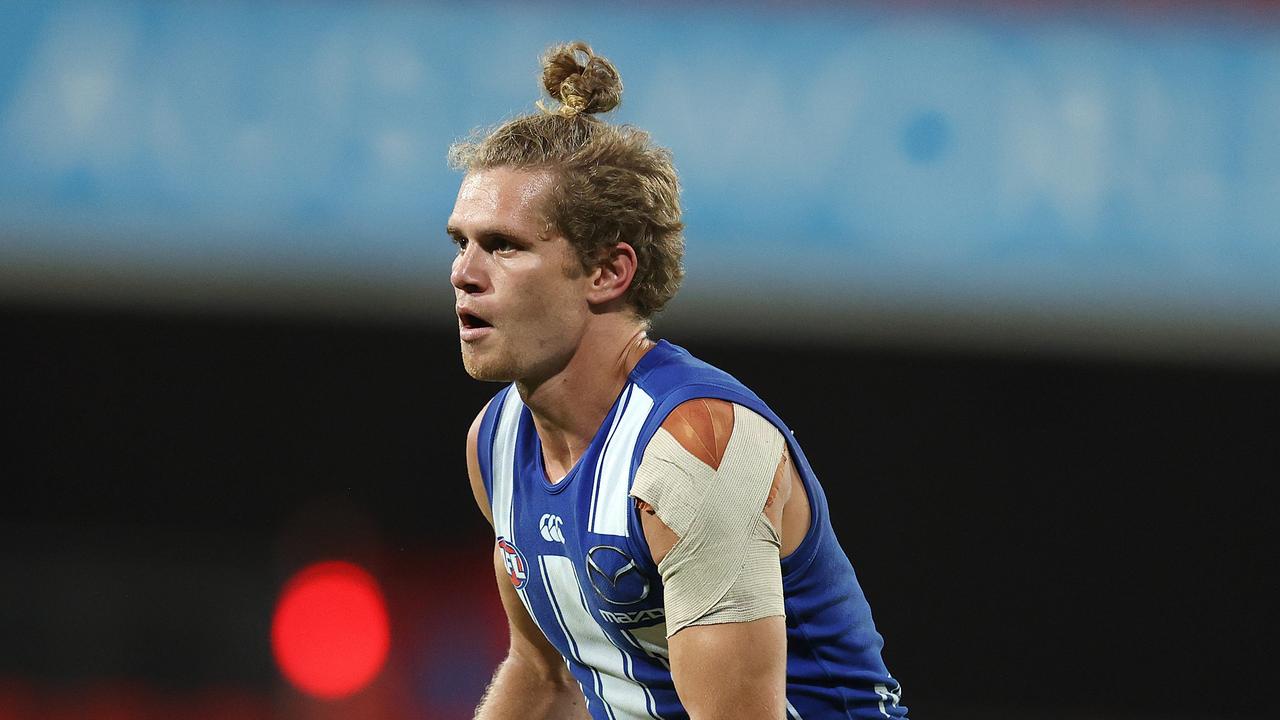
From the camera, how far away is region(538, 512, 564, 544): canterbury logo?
264cm

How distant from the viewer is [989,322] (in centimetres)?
572

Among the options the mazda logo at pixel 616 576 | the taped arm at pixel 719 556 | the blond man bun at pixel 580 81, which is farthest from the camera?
the blond man bun at pixel 580 81

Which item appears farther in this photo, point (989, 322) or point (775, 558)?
point (989, 322)

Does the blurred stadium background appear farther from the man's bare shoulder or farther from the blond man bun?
the blond man bun

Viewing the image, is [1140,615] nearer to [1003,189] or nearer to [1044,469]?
[1044,469]

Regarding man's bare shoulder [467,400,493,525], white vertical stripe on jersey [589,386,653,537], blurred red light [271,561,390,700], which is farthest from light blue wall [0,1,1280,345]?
white vertical stripe on jersey [589,386,653,537]

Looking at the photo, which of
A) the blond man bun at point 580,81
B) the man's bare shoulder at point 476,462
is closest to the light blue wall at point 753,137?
the man's bare shoulder at point 476,462

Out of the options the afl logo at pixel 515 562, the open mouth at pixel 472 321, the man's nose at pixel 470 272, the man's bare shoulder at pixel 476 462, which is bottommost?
the afl logo at pixel 515 562

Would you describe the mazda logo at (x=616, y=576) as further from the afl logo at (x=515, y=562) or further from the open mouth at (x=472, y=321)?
the open mouth at (x=472, y=321)

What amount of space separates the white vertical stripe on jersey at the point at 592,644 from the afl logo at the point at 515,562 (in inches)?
3.0

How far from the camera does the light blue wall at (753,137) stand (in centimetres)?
557

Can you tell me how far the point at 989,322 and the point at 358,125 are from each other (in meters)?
2.65

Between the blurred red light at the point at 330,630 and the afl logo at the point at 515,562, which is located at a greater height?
the afl logo at the point at 515,562

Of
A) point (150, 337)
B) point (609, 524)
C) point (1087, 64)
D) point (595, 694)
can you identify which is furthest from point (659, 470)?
point (150, 337)
